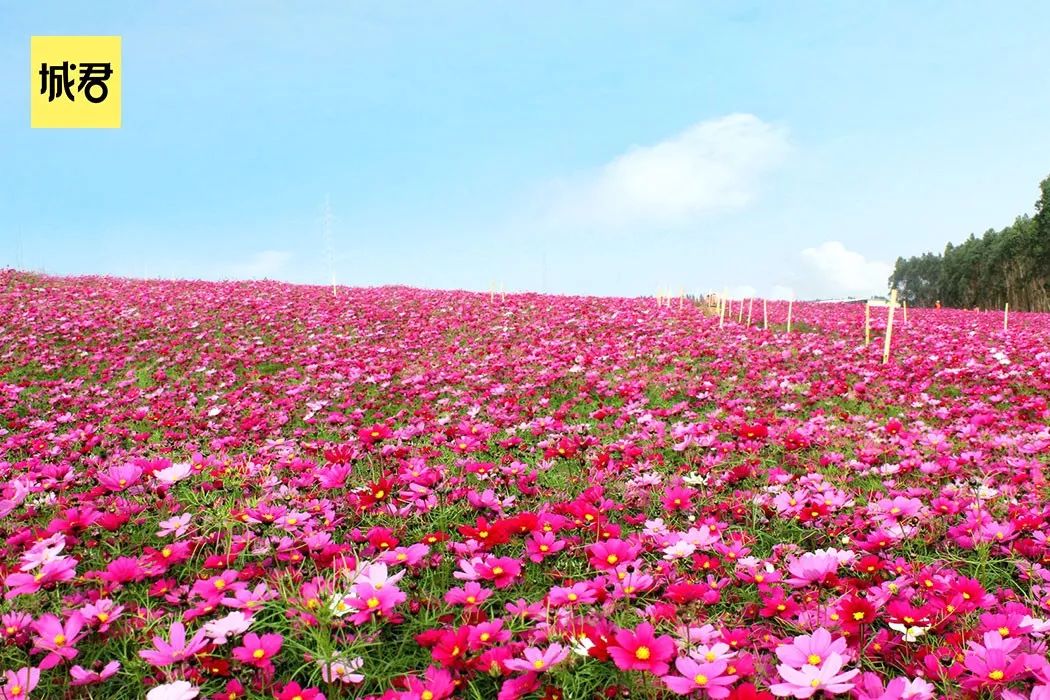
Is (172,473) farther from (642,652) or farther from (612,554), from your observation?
(642,652)

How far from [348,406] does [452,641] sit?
7018mm

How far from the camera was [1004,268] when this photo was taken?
137 ft

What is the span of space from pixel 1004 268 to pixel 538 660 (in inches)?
2019

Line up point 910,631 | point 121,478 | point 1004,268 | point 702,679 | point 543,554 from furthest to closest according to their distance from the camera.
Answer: point 1004,268, point 121,478, point 543,554, point 910,631, point 702,679

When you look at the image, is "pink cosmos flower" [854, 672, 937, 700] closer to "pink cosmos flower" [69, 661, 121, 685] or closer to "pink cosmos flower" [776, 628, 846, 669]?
"pink cosmos flower" [776, 628, 846, 669]

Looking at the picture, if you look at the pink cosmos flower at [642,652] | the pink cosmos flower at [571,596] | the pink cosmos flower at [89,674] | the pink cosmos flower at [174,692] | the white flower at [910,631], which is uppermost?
the pink cosmos flower at [642,652]

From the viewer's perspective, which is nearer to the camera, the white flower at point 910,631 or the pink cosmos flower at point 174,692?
the pink cosmos flower at point 174,692

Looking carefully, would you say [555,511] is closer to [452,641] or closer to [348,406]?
[452,641]

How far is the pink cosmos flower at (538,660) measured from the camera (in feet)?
5.36

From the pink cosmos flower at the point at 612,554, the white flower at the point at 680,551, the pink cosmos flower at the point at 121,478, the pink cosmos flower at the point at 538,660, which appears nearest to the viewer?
the pink cosmos flower at the point at 538,660

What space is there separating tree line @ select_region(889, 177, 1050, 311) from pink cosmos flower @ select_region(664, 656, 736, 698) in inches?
1607

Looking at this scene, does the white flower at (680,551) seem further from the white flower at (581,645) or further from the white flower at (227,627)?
the white flower at (227,627)

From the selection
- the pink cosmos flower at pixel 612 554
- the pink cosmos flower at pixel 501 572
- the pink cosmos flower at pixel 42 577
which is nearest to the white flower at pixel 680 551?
the pink cosmos flower at pixel 612 554

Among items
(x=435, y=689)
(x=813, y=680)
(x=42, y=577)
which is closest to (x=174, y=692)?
(x=435, y=689)
